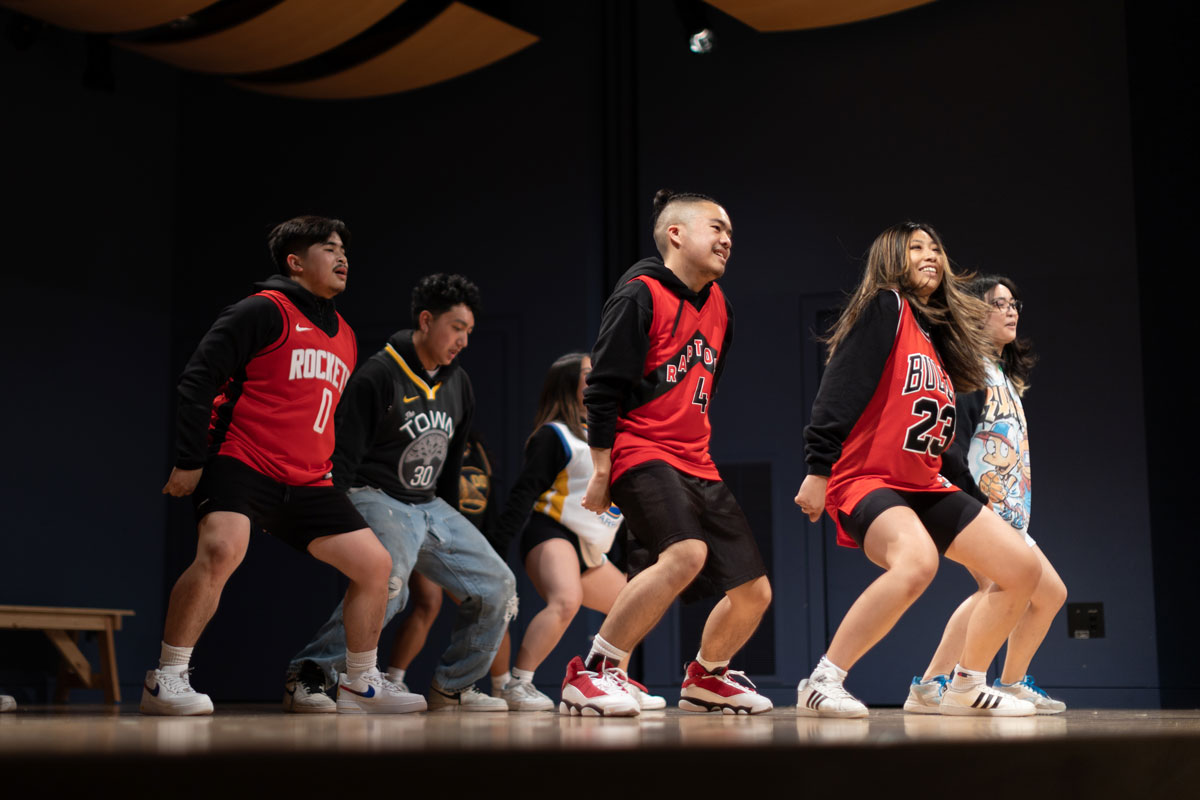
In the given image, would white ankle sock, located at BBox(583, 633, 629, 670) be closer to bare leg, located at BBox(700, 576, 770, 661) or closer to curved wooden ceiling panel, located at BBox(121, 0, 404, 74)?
bare leg, located at BBox(700, 576, 770, 661)

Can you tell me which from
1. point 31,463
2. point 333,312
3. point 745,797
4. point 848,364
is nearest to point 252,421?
point 333,312

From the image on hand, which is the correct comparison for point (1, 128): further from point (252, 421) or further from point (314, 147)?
point (252, 421)

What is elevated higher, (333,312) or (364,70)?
(364,70)

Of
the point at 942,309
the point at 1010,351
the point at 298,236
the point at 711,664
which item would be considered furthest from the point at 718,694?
the point at 298,236

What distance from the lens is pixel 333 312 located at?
168 inches

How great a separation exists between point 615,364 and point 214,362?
1323mm

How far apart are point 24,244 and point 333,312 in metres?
3.23

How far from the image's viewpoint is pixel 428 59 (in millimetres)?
6777

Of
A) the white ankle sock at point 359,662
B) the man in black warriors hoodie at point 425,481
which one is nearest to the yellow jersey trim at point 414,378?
the man in black warriors hoodie at point 425,481

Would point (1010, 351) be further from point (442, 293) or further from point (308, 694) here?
point (308, 694)

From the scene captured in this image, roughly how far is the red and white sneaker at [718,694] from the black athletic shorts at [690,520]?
10.4 inches

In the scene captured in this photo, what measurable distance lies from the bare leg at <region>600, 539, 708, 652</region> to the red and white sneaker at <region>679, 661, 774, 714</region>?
0.47 m

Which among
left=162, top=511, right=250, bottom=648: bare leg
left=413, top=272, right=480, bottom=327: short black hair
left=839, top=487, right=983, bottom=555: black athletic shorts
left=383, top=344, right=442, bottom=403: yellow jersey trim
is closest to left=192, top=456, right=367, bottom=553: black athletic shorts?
left=162, top=511, right=250, bottom=648: bare leg

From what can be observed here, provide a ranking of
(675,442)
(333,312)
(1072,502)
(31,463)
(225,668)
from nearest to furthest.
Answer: (675,442)
(333,312)
(1072,502)
(31,463)
(225,668)
